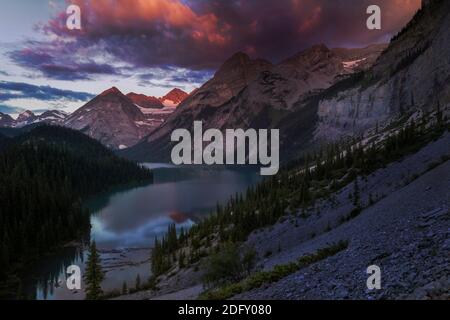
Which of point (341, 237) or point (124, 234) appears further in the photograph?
point (124, 234)

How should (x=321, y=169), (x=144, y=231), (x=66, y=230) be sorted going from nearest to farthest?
1. (x=321, y=169)
2. (x=66, y=230)
3. (x=144, y=231)

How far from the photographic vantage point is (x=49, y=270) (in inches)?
3396

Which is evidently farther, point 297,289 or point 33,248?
point 33,248

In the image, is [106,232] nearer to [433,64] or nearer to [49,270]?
[49,270]

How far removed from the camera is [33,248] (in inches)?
3792

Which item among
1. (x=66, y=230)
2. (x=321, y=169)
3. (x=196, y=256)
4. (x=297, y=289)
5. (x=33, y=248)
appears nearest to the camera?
(x=297, y=289)

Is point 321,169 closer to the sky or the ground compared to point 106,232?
closer to the sky

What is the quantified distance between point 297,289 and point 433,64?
187 metres

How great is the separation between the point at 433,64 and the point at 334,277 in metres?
186

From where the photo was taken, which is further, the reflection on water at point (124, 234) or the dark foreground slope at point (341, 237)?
the reflection on water at point (124, 234)

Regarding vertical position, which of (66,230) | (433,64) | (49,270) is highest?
(433,64)

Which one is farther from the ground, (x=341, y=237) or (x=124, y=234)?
(x=341, y=237)

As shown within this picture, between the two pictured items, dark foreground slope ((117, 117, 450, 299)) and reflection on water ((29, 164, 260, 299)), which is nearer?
dark foreground slope ((117, 117, 450, 299))
